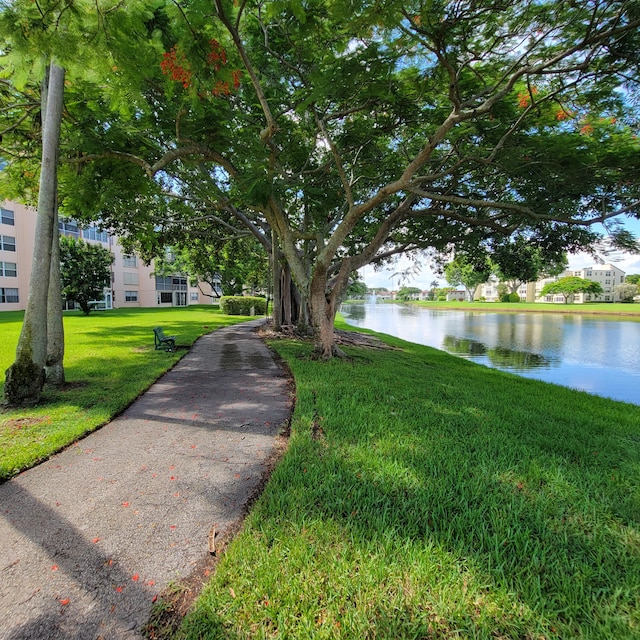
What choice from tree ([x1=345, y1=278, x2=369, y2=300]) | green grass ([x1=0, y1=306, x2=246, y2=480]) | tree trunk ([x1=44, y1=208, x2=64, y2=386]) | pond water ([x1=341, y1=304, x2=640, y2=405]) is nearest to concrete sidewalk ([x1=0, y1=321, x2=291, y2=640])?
green grass ([x1=0, y1=306, x2=246, y2=480])

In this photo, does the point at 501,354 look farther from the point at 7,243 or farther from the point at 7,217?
the point at 7,217

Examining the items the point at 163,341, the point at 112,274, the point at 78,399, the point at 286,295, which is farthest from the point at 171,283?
the point at 78,399

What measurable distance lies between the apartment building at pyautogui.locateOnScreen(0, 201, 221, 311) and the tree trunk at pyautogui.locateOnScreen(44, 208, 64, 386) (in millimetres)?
8675

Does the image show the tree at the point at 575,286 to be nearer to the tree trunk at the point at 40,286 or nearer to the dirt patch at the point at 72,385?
the dirt patch at the point at 72,385

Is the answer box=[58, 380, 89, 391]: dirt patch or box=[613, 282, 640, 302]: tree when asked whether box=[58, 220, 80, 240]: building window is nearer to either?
box=[58, 380, 89, 391]: dirt patch

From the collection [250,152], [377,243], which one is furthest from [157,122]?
[377,243]

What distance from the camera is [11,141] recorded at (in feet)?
26.4

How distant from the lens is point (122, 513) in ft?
9.20

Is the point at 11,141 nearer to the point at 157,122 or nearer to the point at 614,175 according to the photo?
the point at 157,122

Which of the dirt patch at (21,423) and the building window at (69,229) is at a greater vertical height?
the building window at (69,229)

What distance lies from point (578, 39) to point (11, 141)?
11.5 meters

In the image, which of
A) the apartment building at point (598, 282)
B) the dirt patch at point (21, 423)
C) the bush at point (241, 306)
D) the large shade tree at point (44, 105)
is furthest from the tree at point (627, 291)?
the dirt patch at point (21, 423)

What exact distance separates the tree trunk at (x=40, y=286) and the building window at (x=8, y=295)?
31.8 m

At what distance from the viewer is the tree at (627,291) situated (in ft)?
238
